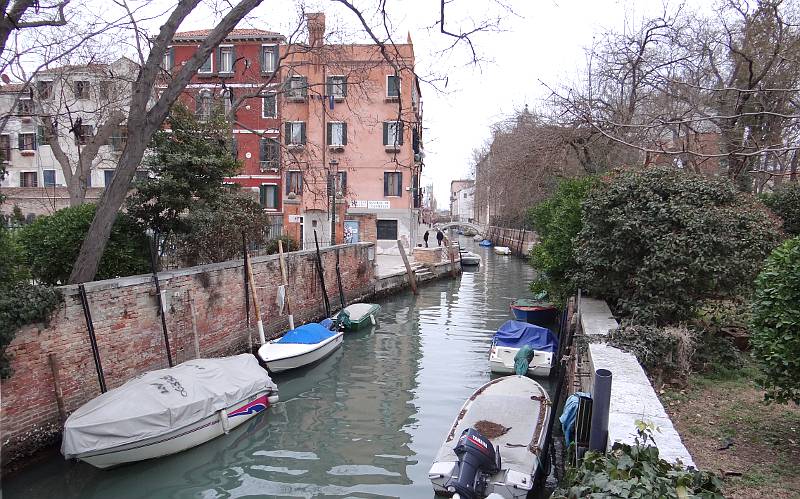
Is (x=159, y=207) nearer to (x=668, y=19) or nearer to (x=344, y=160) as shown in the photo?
(x=668, y=19)

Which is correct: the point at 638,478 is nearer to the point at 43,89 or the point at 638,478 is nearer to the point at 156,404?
the point at 156,404

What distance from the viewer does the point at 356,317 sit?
15812 mm

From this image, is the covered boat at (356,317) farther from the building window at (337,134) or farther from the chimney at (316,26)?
the building window at (337,134)

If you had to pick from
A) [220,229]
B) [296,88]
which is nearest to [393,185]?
[296,88]

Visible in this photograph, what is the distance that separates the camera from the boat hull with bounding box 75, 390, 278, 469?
6871 mm

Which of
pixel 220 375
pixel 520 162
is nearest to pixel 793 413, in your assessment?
pixel 220 375

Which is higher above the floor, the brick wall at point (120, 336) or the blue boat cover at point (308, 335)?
the brick wall at point (120, 336)

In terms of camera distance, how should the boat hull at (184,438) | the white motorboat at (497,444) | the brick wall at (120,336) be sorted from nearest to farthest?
the white motorboat at (497,444)
the boat hull at (184,438)
the brick wall at (120,336)

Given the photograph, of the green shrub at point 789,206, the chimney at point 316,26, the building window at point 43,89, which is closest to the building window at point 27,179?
the building window at point 43,89

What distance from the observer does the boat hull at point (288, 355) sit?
11.2 metres

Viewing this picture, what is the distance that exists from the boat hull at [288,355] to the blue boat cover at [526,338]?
395 centimetres

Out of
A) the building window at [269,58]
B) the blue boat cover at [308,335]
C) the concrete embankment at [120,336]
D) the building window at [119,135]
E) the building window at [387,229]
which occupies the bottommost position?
the blue boat cover at [308,335]

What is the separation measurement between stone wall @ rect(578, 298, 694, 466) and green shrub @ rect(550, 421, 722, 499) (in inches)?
18.8

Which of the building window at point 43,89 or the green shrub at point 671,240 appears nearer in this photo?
the green shrub at point 671,240
